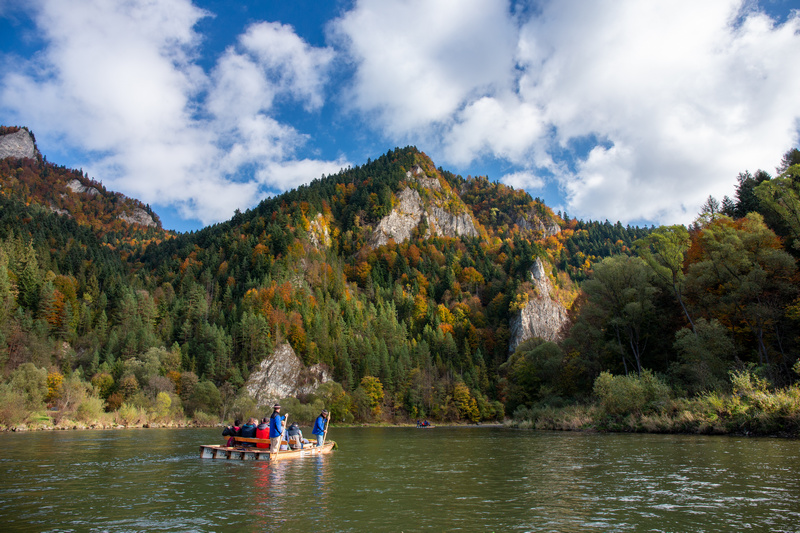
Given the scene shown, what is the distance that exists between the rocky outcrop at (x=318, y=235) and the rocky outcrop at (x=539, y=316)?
84853 mm

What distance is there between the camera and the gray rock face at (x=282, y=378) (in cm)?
11212

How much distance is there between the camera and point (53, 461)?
26.2 meters

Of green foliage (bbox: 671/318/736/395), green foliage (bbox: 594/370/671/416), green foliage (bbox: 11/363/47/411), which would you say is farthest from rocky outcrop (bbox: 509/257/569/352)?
green foliage (bbox: 11/363/47/411)

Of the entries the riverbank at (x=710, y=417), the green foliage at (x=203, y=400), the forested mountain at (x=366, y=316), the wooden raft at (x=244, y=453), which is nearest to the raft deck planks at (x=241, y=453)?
the wooden raft at (x=244, y=453)

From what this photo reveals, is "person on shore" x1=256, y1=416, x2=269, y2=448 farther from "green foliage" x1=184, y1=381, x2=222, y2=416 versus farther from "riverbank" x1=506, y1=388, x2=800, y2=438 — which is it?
"green foliage" x1=184, y1=381, x2=222, y2=416

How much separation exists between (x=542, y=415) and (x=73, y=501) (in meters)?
57.1

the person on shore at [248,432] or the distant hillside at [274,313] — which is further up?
the distant hillside at [274,313]

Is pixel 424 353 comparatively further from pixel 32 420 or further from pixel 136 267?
pixel 136 267

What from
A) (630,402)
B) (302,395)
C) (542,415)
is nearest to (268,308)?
(302,395)

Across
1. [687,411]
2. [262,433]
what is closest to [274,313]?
[262,433]

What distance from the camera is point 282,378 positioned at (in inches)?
4633

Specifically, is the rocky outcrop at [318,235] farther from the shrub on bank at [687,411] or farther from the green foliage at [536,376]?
the shrub on bank at [687,411]

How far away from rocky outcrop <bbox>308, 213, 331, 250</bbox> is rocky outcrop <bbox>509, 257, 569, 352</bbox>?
8485 cm

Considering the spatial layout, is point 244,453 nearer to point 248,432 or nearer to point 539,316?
point 248,432
